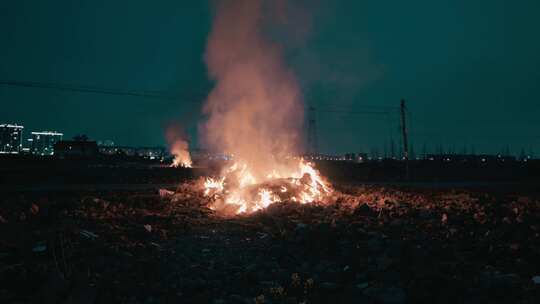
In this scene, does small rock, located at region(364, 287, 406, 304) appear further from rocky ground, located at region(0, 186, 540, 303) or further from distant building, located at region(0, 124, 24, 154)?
distant building, located at region(0, 124, 24, 154)

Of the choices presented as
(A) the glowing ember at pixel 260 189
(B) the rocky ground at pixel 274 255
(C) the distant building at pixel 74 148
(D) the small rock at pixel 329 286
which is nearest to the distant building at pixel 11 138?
(C) the distant building at pixel 74 148

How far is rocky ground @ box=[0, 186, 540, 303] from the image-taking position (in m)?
7.99

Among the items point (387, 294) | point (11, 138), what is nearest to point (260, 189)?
point (387, 294)

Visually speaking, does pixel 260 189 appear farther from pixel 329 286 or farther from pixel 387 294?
pixel 387 294

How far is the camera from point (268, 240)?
42.2 feet

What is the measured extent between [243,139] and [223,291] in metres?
13.8

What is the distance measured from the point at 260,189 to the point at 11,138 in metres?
153

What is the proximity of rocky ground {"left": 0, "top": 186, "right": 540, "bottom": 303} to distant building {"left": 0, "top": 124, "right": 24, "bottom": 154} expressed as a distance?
464ft

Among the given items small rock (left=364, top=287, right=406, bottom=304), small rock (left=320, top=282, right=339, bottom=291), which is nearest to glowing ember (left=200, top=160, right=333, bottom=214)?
small rock (left=320, top=282, right=339, bottom=291)

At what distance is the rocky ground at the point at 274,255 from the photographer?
7.99 meters

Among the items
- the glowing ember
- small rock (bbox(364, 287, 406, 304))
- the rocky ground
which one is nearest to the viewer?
small rock (bbox(364, 287, 406, 304))

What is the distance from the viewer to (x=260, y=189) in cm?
1877

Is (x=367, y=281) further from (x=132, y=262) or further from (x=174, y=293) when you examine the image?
(x=132, y=262)

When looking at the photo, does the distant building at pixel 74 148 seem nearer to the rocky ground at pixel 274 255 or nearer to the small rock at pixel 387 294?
the rocky ground at pixel 274 255
